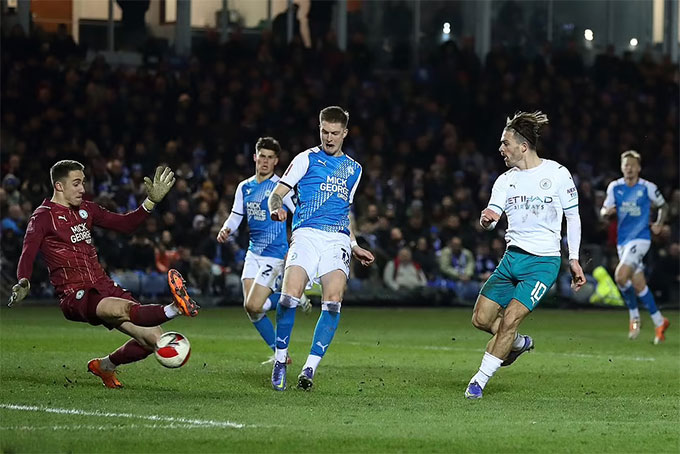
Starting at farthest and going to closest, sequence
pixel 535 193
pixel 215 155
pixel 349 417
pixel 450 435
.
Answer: pixel 215 155 < pixel 535 193 < pixel 349 417 < pixel 450 435

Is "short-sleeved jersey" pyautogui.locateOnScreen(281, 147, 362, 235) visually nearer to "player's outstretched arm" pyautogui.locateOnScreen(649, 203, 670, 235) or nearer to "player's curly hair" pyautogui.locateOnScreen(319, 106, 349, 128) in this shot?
"player's curly hair" pyautogui.locateOnScreen(319, 106, 349, 128)

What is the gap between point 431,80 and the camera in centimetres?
3175

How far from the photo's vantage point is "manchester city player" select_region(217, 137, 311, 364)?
1337cm

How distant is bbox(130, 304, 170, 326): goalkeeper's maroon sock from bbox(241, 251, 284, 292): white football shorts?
3052 millimetres

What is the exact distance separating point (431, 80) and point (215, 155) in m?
7.43

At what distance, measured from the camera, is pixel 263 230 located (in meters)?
13.6

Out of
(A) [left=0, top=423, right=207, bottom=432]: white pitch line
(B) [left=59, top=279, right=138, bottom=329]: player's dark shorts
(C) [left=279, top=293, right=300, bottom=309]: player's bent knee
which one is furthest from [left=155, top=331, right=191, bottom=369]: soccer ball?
(A) [left=0, top=423, right=207, bottom=432]: white pitch line

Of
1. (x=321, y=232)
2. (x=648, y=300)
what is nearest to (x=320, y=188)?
(x=321, y=232)

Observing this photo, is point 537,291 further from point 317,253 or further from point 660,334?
point 660,334

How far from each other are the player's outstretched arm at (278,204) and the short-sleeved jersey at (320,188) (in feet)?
0.31

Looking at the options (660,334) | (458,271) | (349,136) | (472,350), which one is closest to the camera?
(472,350)

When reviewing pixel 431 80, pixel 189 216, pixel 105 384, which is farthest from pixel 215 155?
pixel 105 384

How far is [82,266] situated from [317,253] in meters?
2.08

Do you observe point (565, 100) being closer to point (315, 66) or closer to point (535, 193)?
point (315, 66)
